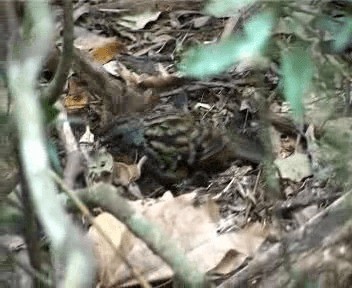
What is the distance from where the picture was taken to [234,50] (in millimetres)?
1105

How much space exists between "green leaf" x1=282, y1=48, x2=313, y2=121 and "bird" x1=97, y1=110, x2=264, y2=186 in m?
0.76

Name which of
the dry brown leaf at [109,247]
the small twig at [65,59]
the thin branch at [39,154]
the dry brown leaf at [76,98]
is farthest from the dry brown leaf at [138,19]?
the thin branch at [39,154]

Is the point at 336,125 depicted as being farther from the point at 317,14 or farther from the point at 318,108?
the point at 317,14

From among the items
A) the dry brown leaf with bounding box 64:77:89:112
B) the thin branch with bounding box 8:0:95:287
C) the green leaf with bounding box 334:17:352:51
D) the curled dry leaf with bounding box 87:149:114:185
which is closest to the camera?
the thin branch with bounding box 8:0:95:287

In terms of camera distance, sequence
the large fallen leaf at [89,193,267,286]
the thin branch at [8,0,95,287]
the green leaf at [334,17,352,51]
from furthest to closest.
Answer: the large fallen leaf at [89,193,267,286] < the green leaf at [334,17,352,51] < the thin branch at [8,0,95,287]

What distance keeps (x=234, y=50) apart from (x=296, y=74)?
3.3 inches

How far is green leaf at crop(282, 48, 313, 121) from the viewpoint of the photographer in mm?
1129

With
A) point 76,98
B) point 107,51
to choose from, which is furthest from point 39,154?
point 107,51

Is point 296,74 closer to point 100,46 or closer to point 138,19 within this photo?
point 100,46

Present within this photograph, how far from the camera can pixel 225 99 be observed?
2.13 m

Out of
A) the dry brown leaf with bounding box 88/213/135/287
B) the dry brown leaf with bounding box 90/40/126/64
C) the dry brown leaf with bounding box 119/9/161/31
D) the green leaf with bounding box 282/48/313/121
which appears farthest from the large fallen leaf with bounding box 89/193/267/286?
the dry brown leaf with bounding box 119/9/161/31

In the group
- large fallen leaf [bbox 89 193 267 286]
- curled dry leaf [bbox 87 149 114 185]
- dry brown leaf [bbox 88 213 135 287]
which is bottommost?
curled dry leaf [bbox 87 149 114 185]

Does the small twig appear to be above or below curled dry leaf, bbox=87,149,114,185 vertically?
above

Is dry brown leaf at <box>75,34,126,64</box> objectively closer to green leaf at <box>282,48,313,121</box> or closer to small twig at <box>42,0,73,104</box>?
small twig at <box>42,0,73,104</box>
